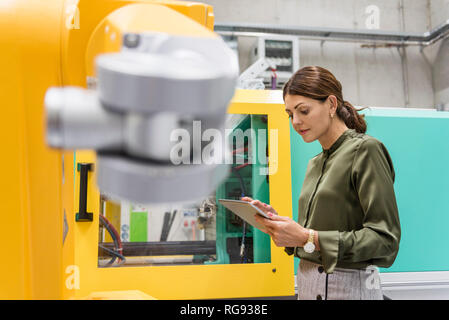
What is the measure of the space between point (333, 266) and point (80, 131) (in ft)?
3.38

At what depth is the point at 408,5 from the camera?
4.93m

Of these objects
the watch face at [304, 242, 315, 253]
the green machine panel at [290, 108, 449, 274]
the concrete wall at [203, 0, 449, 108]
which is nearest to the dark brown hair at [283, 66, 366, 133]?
the green machine panel at [290, 108, 449, 274]

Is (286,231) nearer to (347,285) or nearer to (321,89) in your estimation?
(347,285)

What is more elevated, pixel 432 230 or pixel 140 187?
pixel 140 187

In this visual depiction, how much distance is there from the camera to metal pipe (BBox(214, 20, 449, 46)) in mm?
4250

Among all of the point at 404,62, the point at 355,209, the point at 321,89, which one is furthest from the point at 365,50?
the point at 355,209

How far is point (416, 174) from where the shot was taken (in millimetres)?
1930

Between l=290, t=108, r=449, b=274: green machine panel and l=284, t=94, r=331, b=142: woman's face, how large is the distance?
460mm

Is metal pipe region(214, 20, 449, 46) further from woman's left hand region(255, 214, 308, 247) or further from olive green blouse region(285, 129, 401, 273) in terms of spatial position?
woman's left hand region(255, 214, 308, 247)

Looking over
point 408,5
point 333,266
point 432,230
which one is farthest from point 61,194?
point 408,5

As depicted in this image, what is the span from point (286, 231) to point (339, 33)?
390 centimetres

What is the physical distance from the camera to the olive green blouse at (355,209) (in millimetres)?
1137

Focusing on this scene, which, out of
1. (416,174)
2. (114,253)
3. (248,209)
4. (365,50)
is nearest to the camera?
(248,209)

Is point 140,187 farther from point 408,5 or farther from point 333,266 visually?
point 408,5
